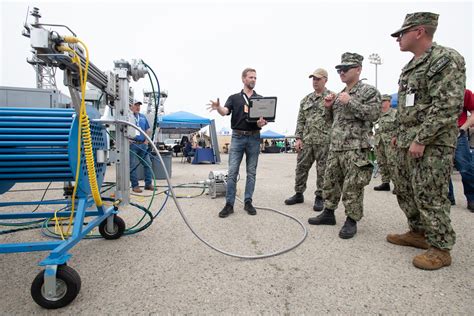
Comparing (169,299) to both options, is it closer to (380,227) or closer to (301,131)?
(380,227)

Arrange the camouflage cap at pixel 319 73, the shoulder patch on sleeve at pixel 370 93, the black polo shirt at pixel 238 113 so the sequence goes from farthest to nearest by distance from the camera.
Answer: the camouflage cap at pixel 319 73 < the black polo shirt at pixel 238 113 < the shoulder patch on sleeve at pixel 370 93

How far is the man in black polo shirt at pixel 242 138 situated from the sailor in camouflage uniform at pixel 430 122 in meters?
1.50

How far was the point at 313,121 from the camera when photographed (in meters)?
3.29

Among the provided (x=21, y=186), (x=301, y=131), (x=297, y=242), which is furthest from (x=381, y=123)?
(x=21, y=186)

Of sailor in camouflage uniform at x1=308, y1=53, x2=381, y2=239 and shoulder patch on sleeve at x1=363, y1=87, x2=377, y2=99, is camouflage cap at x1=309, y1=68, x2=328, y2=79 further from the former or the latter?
shoulder patch on sleeve at x1=363, y1=87, x2=377, y2=99

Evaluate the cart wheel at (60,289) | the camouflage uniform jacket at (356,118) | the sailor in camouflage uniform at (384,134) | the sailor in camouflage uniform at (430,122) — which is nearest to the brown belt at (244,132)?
the camouflage uniform jacket at (356,118)

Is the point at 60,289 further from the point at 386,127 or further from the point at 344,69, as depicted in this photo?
the point at 386,127

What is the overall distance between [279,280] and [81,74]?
169 cm

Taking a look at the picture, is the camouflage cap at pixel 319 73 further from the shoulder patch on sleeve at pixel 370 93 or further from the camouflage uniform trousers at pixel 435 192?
the camouflage uniform trousers at pixel 435 192

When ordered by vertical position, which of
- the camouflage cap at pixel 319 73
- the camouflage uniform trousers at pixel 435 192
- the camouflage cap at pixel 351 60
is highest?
the camouflage cap at pixel 319 73

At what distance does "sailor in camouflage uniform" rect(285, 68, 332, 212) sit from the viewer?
320 cm

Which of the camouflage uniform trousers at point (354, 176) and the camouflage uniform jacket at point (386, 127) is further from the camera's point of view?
the camouflage uniform jacket at point (386, 127)

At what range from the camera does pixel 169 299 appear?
1313 mm

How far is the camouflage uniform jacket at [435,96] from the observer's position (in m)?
1.59
